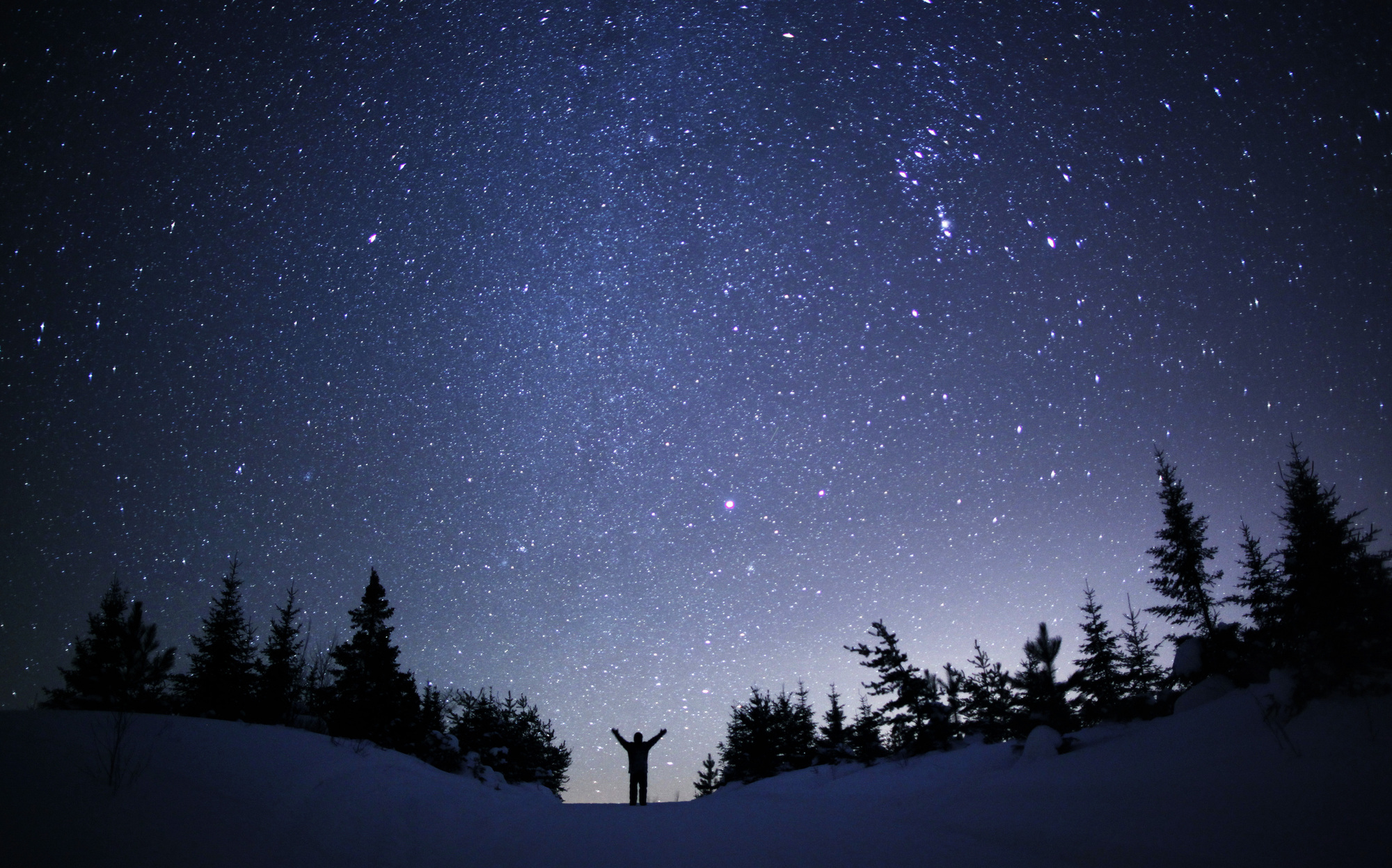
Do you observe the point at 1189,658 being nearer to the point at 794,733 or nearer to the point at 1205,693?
the point at 1205,693

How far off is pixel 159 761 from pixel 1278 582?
19.5 m

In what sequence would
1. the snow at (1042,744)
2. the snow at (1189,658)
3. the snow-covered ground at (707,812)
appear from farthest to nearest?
1. the snow at (1189,658)
2. the snow at (1042,744)
3. the snow-covered ground at (707,812)

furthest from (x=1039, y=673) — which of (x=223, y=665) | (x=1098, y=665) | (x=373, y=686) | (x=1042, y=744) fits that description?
(x=223, y=665)

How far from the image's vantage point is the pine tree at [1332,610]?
836cm

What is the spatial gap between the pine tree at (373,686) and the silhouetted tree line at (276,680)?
0.04m

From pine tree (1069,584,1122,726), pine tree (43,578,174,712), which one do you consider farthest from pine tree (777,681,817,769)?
pine tree (43,578,174,712)

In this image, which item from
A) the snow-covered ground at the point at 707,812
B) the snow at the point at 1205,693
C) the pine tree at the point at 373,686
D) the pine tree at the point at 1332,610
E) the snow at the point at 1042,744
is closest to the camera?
the snow-covered ground at the point at 707,812

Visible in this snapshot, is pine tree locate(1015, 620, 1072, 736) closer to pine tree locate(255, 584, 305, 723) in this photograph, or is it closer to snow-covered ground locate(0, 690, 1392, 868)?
snow-covered ground locate(0, 690, 1392, 868)

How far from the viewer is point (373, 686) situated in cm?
2506

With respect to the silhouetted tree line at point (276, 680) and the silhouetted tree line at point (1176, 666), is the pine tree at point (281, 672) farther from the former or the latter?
the silhouetted tree line at point (1176, 666)

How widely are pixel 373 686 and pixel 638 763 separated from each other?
15.5 metres

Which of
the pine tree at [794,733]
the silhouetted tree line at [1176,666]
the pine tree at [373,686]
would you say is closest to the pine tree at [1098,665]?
the silhouetted tree line at [1176,666]

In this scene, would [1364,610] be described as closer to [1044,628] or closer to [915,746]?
[915,746]

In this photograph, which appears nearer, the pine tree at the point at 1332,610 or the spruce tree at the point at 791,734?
the pine tree at the point at 1332,610
